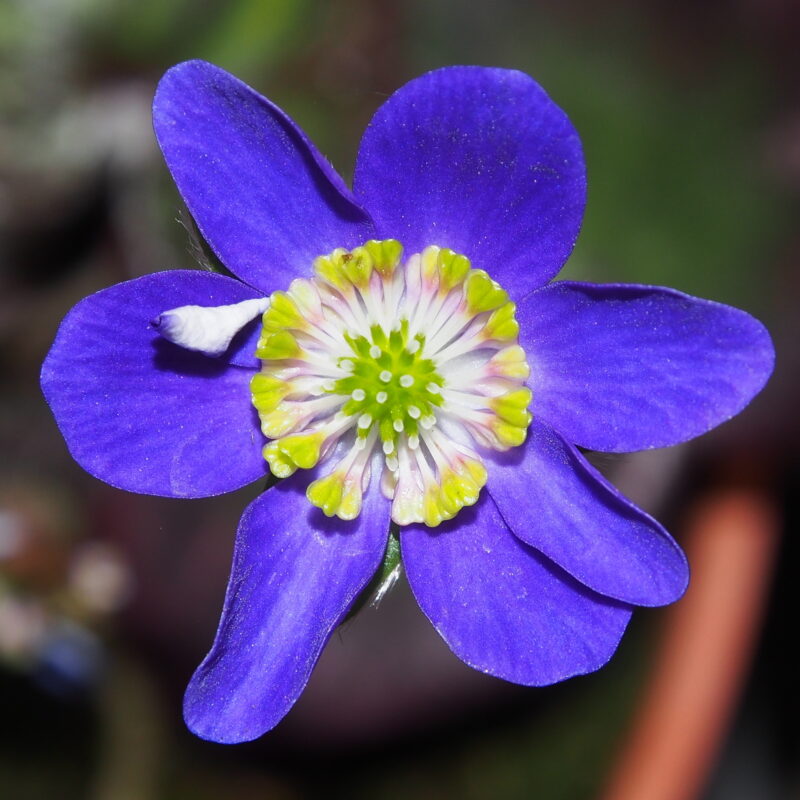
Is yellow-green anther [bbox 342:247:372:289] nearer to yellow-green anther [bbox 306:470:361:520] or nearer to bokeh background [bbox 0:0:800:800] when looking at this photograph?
yellow-green anther [bbox 306:470:361:520]

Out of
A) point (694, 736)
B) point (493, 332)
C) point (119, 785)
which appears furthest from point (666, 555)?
point (119, 785)

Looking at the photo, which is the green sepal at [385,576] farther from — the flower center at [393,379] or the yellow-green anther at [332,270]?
the yellow-green anther at [332,270]

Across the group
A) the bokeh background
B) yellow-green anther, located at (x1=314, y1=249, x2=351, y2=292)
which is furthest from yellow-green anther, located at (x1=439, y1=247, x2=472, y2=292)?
the bokeh background

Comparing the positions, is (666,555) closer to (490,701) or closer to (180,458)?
(180,458)

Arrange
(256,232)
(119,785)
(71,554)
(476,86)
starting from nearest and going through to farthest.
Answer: (476,86), (256,232), (71,554), (119,785)

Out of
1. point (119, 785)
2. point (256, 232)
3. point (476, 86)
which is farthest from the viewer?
point (119, 785)

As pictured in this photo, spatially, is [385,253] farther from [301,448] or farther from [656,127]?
[656,127]
